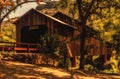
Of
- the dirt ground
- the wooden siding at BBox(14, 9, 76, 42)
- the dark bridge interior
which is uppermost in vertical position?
the wooden siding at BBox(14, 9, 76, 42)

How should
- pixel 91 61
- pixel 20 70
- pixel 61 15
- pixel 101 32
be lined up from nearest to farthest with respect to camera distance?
1. pixel 20 70
2. pixel 101 32
3. pixel 61 15
4. pixel 91 61

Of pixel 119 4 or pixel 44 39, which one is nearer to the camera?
pixel 119 4

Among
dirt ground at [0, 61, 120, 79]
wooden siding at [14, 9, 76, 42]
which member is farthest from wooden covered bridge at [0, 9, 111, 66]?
dirt ground at [0, 61, 120, 79]

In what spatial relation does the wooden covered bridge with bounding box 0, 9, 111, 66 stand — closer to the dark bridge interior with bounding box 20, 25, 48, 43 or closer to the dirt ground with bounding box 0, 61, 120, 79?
the dark bridge interior with bounding box 20, 25, 48, 43

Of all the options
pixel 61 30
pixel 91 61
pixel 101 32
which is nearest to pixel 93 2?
pixel 101 32

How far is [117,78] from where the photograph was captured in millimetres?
28219

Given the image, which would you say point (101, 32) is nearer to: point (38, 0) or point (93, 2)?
point (93, 2)

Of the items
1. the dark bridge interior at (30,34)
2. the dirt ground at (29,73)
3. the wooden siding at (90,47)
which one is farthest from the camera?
the dark bridge interior at (30,34)

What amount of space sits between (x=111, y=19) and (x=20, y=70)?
12973mm

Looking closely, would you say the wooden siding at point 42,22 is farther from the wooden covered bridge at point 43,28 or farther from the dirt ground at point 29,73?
the dirt ground at point 29,73

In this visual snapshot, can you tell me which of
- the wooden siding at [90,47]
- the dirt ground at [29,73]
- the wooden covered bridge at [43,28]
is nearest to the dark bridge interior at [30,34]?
the wooden covered bridge at [43,28]

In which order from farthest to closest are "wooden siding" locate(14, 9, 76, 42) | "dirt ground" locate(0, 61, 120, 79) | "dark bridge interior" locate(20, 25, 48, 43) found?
"dark bridge interior" locate(20, 25, 48, 43), "wooden siding" locate(14, 9, 76, 42), "dirt ground" locate(0, 61, 120, 79)

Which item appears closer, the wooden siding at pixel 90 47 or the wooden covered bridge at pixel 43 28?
the wooden covered bridge at pixel 43 28

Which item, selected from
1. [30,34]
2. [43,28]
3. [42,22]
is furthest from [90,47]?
[30,34]
